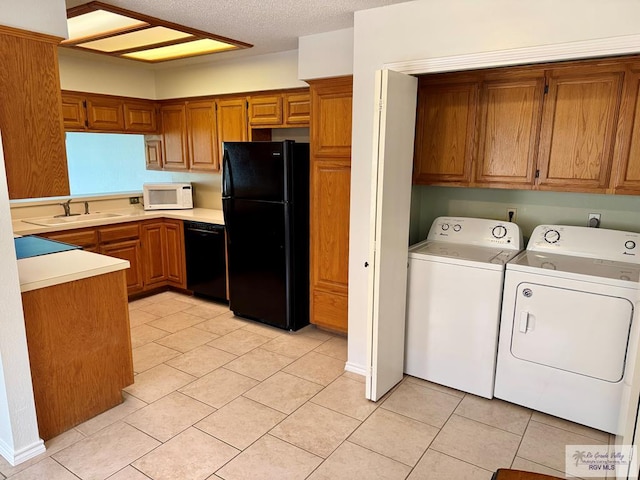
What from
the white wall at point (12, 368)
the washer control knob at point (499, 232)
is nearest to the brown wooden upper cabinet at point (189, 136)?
the white wall at point (12, 368)

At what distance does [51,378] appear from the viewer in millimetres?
2326

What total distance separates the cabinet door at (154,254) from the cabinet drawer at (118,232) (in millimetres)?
108

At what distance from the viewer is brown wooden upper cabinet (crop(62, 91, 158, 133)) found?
13.8 ft

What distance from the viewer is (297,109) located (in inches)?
153

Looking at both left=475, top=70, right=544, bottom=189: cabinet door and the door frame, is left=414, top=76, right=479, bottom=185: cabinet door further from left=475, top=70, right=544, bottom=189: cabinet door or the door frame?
the door frame

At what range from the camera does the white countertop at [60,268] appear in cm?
222

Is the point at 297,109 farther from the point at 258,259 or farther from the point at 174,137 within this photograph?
the point at 174,137

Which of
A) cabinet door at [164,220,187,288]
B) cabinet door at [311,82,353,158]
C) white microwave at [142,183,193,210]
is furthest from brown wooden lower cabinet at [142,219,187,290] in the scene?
cabinet door at [311,82,353,158]

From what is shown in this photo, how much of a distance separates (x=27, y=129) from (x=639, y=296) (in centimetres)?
325

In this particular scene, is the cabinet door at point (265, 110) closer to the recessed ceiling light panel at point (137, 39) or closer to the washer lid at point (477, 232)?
the recessed ceiling light panel at point (137, 39)

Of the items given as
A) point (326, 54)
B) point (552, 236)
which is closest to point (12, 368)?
point (326, 54)

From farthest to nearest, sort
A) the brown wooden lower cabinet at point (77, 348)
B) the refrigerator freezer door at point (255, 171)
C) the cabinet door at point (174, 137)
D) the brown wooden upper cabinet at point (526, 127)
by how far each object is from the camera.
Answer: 1. the cabinet door at point (174, 137)
2. the refrigerator freezer door at point (255, 171)
3. the brown wooden upper cabinet at point (526, 127)
4. the brown wooden lower cabinet at point (77, 348)

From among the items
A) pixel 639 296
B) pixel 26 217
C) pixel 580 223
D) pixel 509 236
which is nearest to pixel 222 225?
pixel 26 217

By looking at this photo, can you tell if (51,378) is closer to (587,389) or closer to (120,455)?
(120,455)
